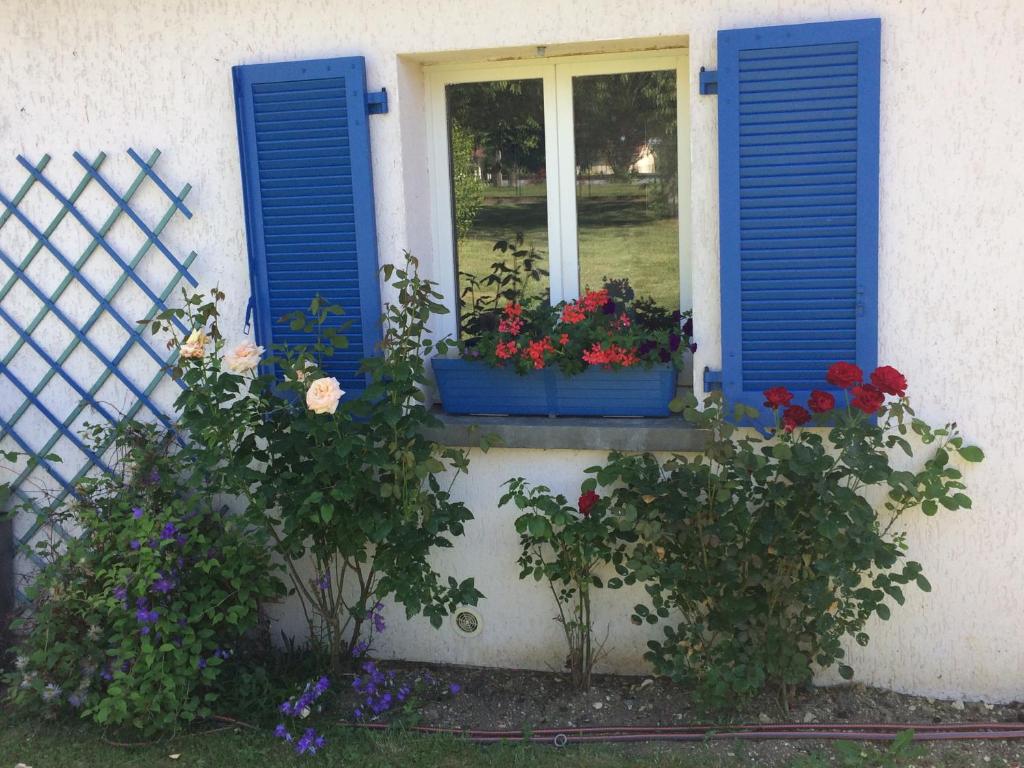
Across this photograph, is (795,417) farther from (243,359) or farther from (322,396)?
(243,359)

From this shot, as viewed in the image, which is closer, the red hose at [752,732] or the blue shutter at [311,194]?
the red hose at [752,732]

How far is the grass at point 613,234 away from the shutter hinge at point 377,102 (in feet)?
1.81

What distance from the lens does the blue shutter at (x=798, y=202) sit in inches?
135

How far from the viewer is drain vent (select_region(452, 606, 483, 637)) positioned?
4.18 meters

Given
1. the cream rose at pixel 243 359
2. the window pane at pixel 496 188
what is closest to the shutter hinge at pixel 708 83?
the window pane at pixel 496 188

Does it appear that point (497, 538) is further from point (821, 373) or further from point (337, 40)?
point (337, 40)

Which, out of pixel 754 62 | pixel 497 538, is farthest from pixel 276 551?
pixel 754 62

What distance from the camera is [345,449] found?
3.59 metres

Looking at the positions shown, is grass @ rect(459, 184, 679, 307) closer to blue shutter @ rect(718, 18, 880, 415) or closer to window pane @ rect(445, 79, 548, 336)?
window pane @ rect(445, 79, 548, 336)

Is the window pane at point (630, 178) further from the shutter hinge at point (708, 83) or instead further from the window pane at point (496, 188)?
the shutter hinge at point (708, 83)

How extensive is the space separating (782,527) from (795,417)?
1.20 ft

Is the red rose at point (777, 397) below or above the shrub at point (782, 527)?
above

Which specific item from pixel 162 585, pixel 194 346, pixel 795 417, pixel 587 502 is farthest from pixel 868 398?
pixel 162 585

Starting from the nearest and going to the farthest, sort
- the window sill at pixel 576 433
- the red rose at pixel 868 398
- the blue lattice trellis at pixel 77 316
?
1. the red rose at pixel 868 398
2. the window sill at pixel 576 433
3. the blue lattice trellis at pixel 77 316
